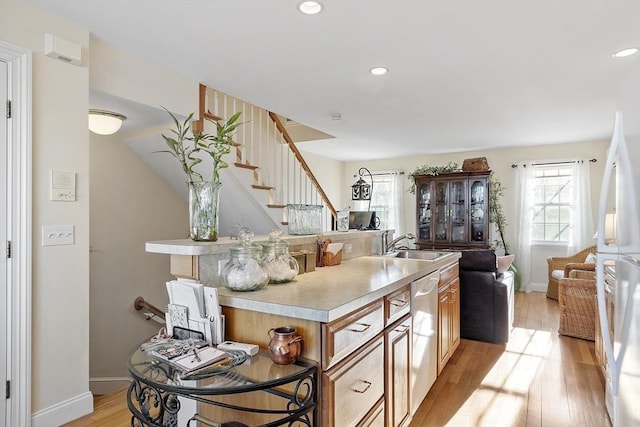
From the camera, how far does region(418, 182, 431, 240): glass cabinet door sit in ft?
21.0

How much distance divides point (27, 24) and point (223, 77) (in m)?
1.40

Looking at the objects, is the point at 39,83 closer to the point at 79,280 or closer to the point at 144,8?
the point at 144,8

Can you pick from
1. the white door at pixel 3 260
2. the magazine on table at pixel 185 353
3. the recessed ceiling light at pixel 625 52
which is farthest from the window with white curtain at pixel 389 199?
the magazine on table at pixel 185 353

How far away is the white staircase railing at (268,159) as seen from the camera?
402cm

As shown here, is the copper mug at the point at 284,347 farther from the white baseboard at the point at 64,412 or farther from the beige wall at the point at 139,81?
the beige wall at the point at 139,81

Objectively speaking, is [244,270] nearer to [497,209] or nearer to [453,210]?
[453,210]

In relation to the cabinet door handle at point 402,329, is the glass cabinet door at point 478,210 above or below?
above

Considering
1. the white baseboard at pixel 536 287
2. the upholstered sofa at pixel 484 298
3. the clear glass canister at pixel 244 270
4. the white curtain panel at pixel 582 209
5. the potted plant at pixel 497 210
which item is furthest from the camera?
the potted plant at pixel 497 210

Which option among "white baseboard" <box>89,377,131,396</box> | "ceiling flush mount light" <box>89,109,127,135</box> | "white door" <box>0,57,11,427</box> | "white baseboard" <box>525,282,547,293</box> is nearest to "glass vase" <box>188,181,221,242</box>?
"white door" <box>0,57,11,427</box>

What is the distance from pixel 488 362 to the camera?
10.4 feet

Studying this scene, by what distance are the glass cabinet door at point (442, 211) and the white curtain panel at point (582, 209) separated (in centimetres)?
196

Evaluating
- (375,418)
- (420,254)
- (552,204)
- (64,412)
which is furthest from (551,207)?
(64,412)

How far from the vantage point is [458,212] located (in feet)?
20.2

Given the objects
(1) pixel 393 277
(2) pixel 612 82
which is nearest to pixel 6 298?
(1) pixel 393 277
